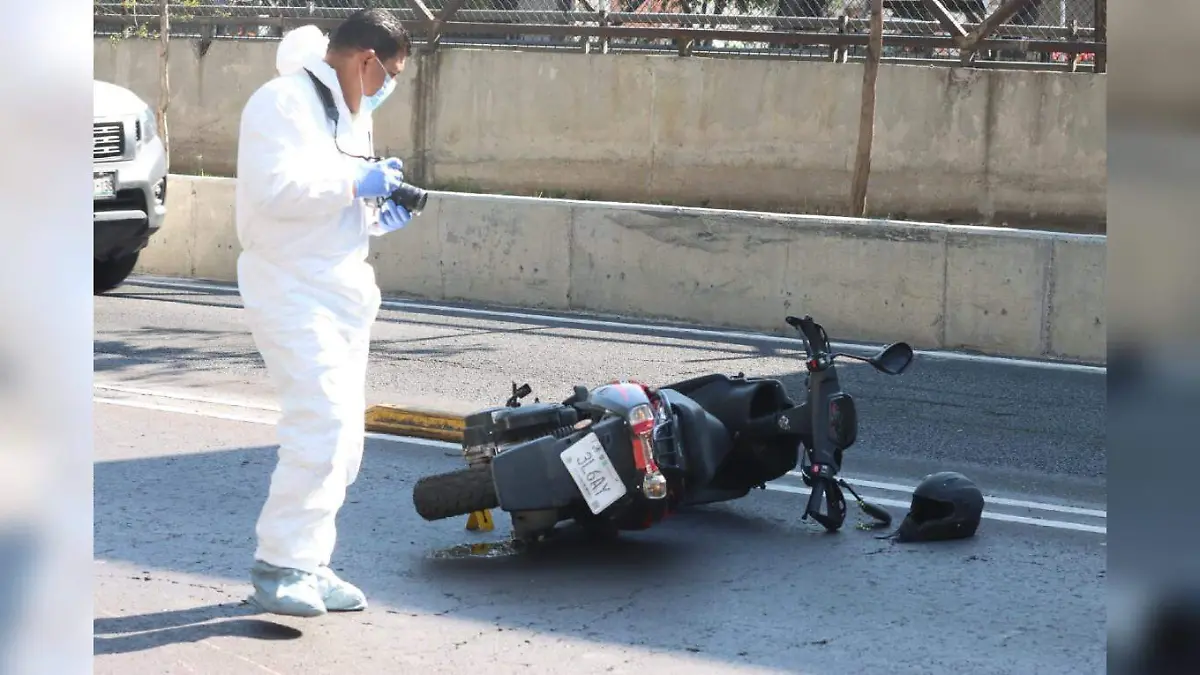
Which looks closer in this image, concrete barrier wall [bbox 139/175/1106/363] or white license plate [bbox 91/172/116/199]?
concrete barrier wall [bbox 139/175/1106/363]

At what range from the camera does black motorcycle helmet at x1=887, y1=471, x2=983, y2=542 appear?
588 centimetres

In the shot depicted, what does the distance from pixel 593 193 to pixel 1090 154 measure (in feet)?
16.8

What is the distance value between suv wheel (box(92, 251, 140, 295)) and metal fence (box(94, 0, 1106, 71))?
18.9 feet

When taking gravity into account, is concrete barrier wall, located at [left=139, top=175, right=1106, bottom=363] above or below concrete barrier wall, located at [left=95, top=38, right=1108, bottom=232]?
below

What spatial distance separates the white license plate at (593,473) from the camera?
5.11 meters

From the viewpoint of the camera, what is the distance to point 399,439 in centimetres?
764

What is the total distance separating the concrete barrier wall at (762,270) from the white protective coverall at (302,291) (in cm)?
629

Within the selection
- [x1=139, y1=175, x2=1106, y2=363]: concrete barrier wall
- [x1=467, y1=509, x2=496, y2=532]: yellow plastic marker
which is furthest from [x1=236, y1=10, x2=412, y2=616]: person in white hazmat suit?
[x1=139, y1=175, x2=1106, y2=363]: concrete barrier wall

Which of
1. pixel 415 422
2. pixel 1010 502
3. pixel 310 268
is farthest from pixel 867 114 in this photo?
pixel 310 268

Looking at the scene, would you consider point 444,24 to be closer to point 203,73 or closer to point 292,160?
A: point 203,73

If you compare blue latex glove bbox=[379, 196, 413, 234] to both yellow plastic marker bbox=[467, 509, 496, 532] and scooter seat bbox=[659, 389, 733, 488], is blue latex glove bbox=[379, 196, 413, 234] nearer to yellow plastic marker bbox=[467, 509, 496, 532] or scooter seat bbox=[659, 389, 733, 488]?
scooter seat bbox=[659, 389, 733, 488]

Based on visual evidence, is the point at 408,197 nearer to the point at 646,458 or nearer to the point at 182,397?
the point at 646,458

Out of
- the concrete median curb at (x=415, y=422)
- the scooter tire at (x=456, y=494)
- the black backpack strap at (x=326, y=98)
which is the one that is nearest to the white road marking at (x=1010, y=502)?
the scooter tire at (x=456, y=494)
